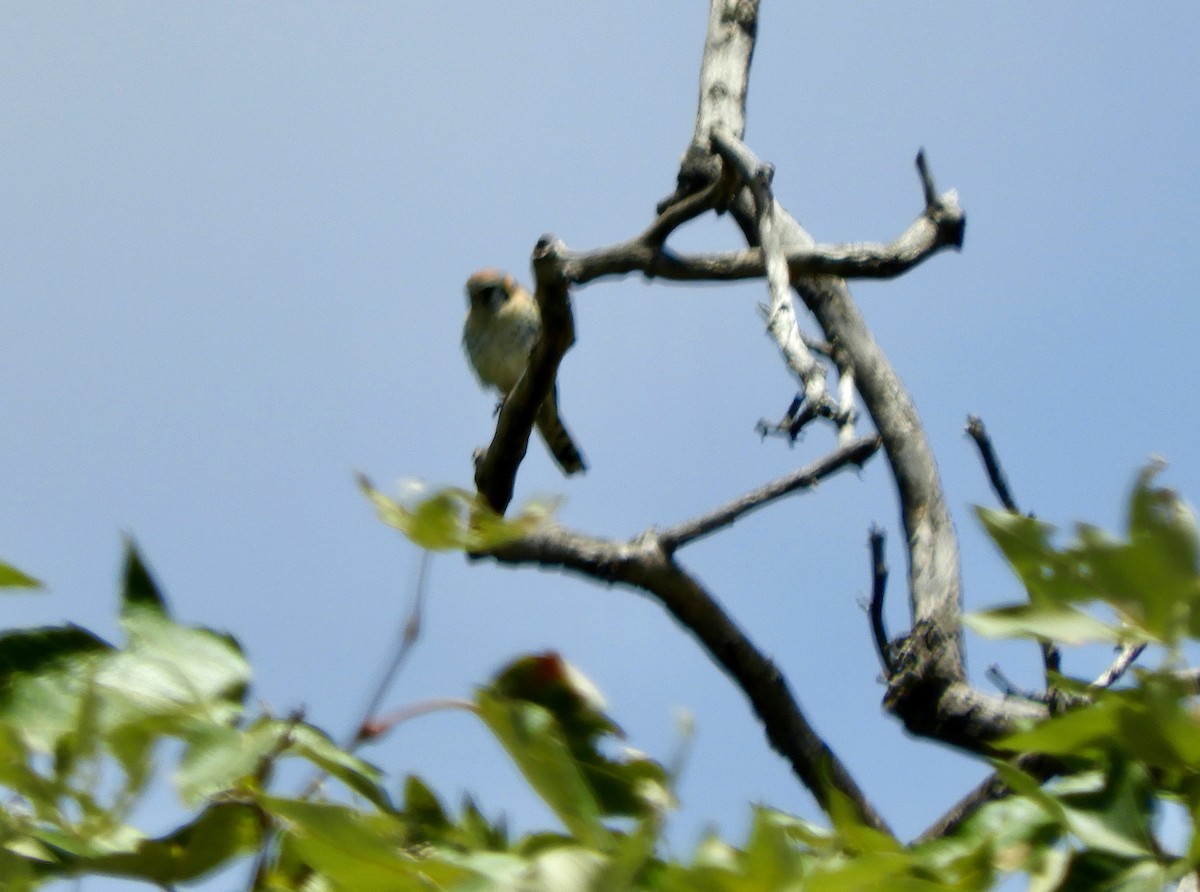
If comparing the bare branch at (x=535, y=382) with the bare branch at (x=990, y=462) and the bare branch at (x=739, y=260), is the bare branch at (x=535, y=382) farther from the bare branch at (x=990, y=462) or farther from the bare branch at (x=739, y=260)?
the bare branch at (x=990, y=462)

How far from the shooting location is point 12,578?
845 mm

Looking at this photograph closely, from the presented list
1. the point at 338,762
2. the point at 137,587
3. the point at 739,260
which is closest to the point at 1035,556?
the point at 338,762

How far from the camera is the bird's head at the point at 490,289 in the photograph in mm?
9797

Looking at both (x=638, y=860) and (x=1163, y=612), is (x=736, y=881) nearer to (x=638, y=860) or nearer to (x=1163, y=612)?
(x=638, y=860)

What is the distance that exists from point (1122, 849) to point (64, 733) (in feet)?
2.27

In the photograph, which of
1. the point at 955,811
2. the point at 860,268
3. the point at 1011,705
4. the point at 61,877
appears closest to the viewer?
the point at 61,877

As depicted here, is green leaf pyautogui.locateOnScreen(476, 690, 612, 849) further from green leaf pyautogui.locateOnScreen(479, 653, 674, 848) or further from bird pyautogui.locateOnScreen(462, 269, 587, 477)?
bird pyautogui.locateOnScreen(462, 269, 587, 477)

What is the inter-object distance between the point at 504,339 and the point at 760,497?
268 inches

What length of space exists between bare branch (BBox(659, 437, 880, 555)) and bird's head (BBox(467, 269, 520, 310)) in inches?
277

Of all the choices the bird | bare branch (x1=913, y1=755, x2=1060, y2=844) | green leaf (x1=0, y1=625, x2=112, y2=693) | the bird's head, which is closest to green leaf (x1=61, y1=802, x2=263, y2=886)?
green leaf (x1=0, y1=625, x2=112, y2=693)

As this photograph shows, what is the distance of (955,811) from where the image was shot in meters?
2.17

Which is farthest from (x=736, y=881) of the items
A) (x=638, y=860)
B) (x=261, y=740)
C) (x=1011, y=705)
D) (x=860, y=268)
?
(x=860, y=268)

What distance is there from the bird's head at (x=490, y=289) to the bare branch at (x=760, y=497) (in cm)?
703

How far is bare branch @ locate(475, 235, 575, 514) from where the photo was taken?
320cm
